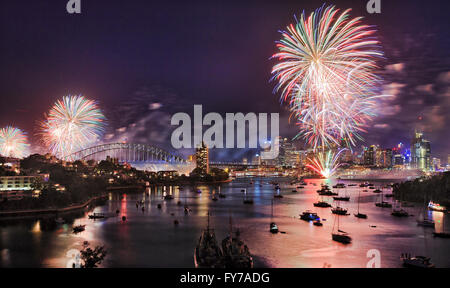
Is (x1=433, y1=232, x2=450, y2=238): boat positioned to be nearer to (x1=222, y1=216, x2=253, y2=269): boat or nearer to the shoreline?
(x1=222, y1=216, x2=253, y2=269): boat

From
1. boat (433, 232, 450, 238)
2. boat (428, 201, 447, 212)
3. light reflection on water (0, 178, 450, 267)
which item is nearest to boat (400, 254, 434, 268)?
light reflection on water (0, 178, 450, 267)

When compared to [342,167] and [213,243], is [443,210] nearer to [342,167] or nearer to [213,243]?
[213,243]

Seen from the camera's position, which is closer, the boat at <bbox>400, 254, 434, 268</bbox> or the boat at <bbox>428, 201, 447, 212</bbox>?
the boat at <bbox>400, 254, 434, 268</bbox>

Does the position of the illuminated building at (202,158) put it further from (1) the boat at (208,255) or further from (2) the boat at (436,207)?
(1) the boat at (208,255)

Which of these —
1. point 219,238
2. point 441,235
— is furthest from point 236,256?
point 441,235

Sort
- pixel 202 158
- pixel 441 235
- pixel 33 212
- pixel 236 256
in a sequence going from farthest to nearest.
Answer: pixel 202 158, pixel 33 212, pixel 441 235, pixel 236 256

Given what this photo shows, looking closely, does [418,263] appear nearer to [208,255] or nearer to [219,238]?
[208,255]
